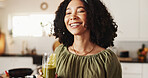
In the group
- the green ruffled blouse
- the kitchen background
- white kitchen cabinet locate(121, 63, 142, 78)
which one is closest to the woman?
the green ruffled blouse

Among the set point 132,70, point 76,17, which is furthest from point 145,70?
point 76,17

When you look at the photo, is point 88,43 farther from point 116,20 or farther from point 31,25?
point 31,25

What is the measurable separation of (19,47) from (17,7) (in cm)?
98

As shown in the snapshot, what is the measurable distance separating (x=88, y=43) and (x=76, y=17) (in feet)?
0.63

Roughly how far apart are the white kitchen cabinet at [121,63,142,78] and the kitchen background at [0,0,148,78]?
19.2 inches

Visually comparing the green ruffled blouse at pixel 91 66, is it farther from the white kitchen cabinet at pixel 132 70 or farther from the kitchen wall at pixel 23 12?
the kitchen wall at pixel 23 12

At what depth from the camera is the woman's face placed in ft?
3.06

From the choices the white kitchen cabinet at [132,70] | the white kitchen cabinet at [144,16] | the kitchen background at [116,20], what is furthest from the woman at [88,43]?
the white kitchen cabinet at [144,16]

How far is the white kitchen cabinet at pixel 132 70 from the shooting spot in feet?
9.31

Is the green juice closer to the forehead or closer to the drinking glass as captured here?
the drinking glass

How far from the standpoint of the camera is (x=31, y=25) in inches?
154

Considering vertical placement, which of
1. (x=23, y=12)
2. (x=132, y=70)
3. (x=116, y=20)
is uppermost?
(x=23, y=12)

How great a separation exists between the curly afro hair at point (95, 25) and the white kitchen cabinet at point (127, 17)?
2.07 m

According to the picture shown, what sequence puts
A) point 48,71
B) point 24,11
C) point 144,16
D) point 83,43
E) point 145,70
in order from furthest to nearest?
point 24,11 < point 144,16 < point 145,70 < point 83,43 < point 48,71
